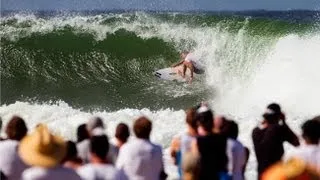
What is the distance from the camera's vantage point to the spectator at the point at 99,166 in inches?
201

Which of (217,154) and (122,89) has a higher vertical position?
(217,154)

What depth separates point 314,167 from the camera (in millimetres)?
5609

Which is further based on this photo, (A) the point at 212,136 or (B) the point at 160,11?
(B) the point at 160,11

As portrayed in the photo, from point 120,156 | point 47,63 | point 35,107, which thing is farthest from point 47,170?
point 47,63

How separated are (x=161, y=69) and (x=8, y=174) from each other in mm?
14876

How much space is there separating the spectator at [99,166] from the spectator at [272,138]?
1.88m

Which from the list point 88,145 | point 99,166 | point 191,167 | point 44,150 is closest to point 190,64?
point 88,145

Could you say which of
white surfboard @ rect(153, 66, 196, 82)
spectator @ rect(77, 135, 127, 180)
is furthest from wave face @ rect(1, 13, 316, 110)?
spectator @ rect(77, 135, 127, 180)

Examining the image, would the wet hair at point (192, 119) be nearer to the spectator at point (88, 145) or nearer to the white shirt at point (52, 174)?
the spectator at point (88, 145)

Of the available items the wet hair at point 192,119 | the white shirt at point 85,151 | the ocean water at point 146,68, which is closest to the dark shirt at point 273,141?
the wet hair at point 192,119

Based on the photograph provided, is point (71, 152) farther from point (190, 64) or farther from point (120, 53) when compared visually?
point (120, 53)

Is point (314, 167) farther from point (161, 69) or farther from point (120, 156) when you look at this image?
point (161, 69)

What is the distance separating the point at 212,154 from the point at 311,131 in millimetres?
825

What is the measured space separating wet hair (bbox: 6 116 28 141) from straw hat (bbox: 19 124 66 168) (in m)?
0.48
